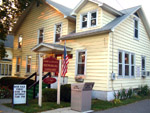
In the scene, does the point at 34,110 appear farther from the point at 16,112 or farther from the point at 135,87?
the point at 135,87

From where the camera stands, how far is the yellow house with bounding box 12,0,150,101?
1195cm

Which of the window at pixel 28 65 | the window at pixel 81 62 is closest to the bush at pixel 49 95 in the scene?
the window at pixel 81 62

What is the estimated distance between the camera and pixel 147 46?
56.3 ft

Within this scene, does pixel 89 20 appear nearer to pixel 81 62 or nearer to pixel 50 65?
pixel 81 62

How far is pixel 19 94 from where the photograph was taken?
913cm

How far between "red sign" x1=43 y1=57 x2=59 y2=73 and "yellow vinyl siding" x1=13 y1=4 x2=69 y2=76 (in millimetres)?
5601

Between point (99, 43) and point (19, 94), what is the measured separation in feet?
20.3

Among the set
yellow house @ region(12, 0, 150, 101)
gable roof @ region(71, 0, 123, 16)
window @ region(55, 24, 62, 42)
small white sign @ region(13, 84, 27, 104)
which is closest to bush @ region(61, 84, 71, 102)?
yellow house @ region(12, 0, 150, 101)

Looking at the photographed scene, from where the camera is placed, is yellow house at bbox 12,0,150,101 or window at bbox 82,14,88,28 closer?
yellow house at bbox 12,0,150,101

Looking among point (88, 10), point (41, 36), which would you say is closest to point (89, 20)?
point (88, 10)

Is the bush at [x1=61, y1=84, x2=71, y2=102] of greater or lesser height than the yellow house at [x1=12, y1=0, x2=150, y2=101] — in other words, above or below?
below

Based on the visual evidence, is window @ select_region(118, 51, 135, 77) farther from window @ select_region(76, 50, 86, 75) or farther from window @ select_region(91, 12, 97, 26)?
window @ select_region(91, 12, 97, 26)

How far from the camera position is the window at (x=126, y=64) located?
1307 cm

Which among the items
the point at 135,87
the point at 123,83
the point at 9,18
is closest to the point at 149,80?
the point at 135,87
